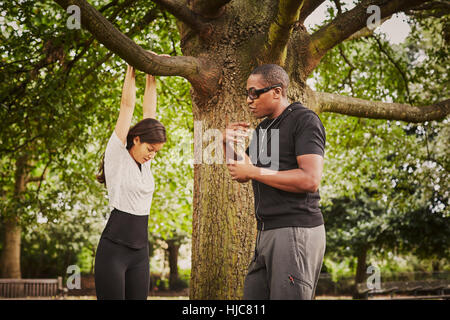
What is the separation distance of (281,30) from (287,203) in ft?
6.76

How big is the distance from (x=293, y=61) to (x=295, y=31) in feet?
1.53

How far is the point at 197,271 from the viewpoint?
4285 mm

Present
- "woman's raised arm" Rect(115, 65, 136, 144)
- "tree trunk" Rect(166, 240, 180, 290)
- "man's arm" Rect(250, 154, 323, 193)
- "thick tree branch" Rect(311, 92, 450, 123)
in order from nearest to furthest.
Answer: "man's arm" Rect(250, 154, 323, 193), "woman's raised arm" Rect(115, 65, 136, 144), "thick tree branch" Rect(311, 92, 450, 123), "tree trunk" Rect(166, 240, 180, 290)

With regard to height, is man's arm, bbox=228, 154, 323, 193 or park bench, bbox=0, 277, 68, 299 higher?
man's arm, bbox=228, 154, 323, 193

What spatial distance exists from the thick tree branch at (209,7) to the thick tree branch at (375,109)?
1532 millimetres

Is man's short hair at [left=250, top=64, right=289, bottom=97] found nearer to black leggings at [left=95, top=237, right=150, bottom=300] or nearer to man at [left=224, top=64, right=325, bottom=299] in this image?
man at [left=224, top=64, right=325, bottom=299]

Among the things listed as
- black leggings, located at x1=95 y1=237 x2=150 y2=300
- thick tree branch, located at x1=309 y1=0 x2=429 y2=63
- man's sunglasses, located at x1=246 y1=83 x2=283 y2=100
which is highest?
thick tree branch, located at x1=309 y1=0 x2=429 y2=63

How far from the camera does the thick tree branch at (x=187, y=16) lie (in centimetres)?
454

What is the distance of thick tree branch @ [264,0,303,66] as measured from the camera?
3.61 meters

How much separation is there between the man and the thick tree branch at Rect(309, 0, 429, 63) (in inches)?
94.8

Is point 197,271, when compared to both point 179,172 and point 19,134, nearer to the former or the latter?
point 19,134

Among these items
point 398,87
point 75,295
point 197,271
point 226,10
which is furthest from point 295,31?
point 75,295

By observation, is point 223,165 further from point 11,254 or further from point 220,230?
point 11,254

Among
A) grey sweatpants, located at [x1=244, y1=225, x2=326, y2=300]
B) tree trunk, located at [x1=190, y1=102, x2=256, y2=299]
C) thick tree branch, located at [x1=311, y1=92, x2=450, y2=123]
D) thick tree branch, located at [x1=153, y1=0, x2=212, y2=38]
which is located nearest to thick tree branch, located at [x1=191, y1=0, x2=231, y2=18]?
thick tree branch, located at [x1=153, y1=0, x2=212, y2=38]
